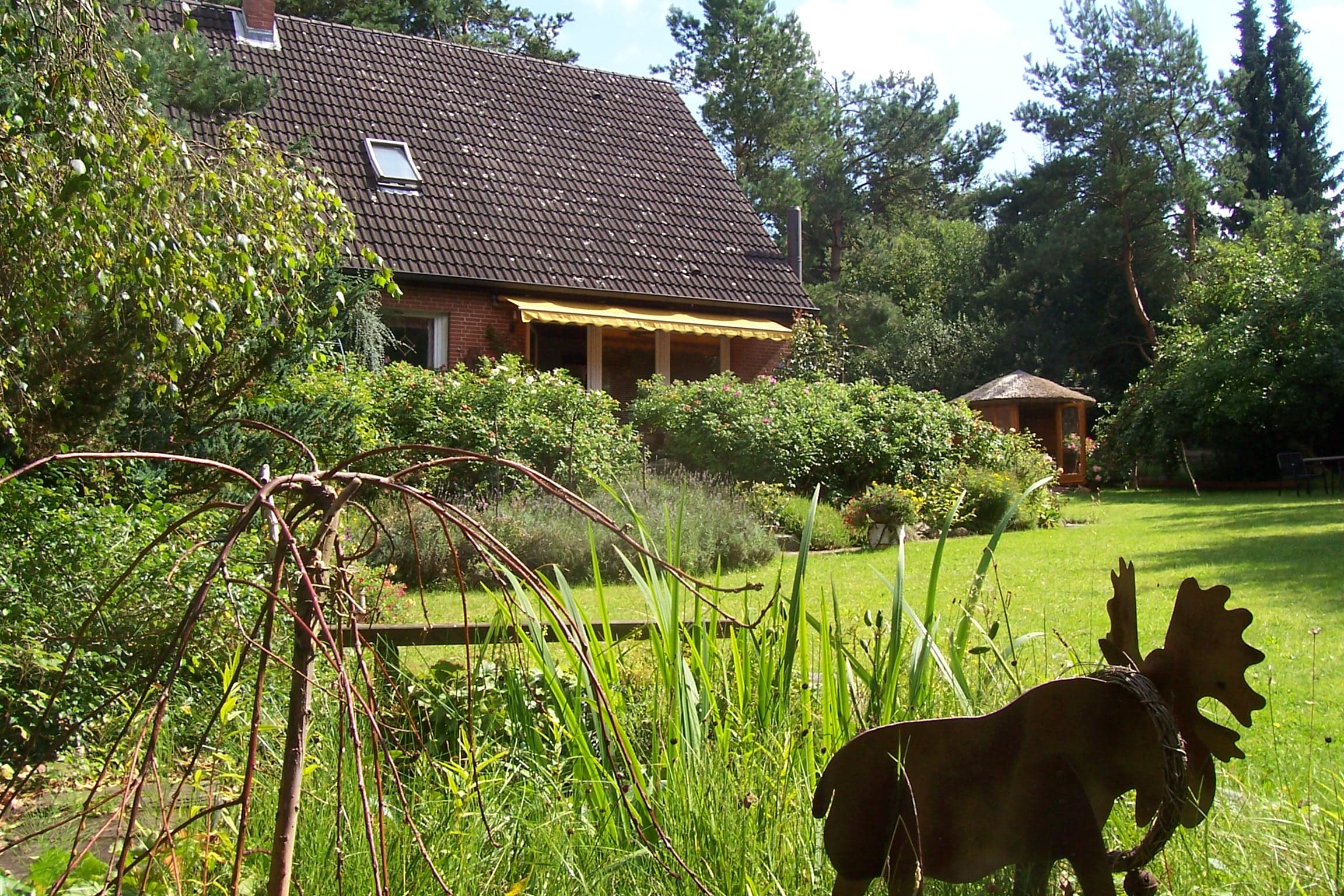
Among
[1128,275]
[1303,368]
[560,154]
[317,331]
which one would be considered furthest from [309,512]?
[1128,275]

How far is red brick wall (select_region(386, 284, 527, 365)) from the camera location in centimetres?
1662

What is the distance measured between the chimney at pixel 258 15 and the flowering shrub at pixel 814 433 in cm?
950

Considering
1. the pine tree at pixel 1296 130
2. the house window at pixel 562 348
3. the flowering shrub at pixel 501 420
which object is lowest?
the flowering shrub at pixel 501 420

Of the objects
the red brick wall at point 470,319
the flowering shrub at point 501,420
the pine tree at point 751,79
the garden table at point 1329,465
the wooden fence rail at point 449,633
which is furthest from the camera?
the pine tree at point 751,79

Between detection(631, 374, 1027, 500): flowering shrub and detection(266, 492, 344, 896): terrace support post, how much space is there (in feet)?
39.2

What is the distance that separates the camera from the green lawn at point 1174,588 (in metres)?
4.47

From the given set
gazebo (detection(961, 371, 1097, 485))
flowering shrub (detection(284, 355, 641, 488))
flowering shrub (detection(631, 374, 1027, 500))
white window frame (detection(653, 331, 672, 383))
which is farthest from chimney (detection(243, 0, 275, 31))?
gazebo (detection(961, 371, 1097, 485))

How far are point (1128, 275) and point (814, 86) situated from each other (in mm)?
12248

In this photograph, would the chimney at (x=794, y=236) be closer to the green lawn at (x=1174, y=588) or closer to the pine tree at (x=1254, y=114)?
the green lawn at (x=1174, y=588)

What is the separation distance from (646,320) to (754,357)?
8.56 ft

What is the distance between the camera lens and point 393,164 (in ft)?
57.8

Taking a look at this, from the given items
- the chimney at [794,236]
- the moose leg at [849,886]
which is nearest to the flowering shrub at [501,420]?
the moose leg at [849,886]

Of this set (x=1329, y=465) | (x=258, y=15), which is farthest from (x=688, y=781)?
(x=1329, y=465)

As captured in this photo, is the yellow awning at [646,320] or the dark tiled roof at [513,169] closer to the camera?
the yellow awning at [646,320]
